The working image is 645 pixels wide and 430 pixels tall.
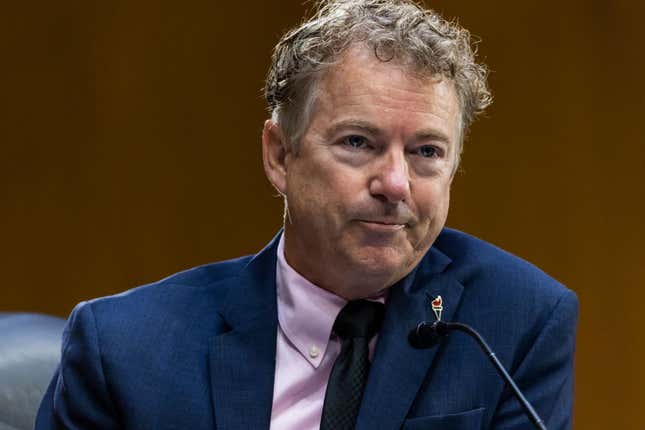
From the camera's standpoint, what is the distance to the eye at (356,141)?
185 cm

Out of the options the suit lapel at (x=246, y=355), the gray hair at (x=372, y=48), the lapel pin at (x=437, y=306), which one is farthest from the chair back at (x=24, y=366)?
the lapel pin at (x=437, y=306)

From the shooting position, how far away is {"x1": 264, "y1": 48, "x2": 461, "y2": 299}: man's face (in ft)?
5.99

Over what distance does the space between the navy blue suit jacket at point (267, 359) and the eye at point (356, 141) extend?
0.92 feet

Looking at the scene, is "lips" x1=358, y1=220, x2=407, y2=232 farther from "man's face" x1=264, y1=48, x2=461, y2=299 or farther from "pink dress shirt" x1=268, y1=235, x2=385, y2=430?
"pink dress shirt" x1=268, y1=235, x2=385, y2=430

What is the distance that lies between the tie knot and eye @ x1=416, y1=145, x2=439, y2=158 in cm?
28

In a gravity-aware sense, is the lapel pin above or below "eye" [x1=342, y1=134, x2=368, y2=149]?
below

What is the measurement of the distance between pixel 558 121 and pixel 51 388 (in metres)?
2.08

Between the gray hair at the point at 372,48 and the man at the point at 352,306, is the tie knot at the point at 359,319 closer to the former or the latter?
the man at the point at 352,306

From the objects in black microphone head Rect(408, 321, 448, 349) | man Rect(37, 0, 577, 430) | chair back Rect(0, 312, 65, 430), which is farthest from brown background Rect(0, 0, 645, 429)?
black microphone head Rect(408, 321, 448, 349)

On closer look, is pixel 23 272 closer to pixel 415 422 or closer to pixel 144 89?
pixel 144 89

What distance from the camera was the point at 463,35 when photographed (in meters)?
2.04

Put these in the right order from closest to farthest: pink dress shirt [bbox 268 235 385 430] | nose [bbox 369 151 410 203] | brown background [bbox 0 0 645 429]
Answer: nose [bbox 369 151 410 203] → pink dress shirt [bbox 268 235 385 430] → brown background [bbox 0 0 645 429]

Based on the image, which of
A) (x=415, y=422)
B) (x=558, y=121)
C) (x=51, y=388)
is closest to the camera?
(x=415, y=422)

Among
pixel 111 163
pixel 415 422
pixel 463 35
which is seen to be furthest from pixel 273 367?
pixel 111 163
